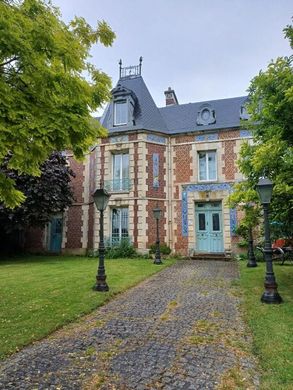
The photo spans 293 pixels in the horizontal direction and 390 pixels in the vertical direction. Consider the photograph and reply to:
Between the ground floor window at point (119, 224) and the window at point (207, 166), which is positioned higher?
the window at point (207, 166)

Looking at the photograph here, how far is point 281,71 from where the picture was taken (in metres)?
5.55

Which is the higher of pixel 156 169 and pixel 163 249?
pixel 156 169

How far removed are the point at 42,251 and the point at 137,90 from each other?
999 cm

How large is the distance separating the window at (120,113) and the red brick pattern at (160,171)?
199 centimetres

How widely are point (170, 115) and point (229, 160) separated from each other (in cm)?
450

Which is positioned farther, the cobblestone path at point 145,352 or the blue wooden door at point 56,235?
the blue wooden door at point 56,235

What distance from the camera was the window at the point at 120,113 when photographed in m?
15.0

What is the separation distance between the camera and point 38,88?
3525 mm

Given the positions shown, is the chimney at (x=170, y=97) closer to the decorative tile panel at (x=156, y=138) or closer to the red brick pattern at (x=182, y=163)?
the decorative tile panel at (x=156, y=138)

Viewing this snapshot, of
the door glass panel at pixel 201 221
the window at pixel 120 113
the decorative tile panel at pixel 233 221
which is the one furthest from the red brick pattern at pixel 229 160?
the window at pixel 120 113

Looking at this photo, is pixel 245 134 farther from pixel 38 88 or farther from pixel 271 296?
pixel 38 88

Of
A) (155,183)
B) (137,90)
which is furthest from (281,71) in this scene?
(137,90)


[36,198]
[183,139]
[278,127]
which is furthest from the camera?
[183,139]

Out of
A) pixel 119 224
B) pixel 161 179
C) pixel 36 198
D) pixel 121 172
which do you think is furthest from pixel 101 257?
pixel 121 172
